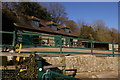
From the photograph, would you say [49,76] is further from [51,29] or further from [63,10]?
[63,10]

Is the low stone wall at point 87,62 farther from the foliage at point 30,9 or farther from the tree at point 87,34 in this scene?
the tree at point 87,34

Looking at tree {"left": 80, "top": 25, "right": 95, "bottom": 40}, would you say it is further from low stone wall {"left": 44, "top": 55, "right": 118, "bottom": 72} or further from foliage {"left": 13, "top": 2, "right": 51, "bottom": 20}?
low stone wall {"left": 44, "top": 55, "right": 118, "bottom": 72}

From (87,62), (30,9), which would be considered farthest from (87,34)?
(87,62)

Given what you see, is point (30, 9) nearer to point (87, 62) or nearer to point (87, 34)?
point (87, 34)

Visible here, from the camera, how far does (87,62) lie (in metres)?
4.77

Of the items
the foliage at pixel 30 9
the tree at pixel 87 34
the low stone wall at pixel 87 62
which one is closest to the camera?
the low stone wall at pixel 87 62

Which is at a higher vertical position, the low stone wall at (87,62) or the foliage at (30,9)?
A: the foliage at (30,9)

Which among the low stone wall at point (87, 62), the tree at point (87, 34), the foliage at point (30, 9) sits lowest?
the low stone wall at point (87, 62)

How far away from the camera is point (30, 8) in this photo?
25016 millimetres

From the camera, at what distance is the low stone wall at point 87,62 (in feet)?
14.7

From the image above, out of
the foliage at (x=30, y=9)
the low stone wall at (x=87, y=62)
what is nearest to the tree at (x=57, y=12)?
the foliage at (x=30, y=9)

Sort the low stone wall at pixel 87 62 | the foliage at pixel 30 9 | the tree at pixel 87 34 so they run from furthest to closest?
the tree at pixel 87 34
the foliage at pixel 30 9
the low stone wall at pixel 87 62

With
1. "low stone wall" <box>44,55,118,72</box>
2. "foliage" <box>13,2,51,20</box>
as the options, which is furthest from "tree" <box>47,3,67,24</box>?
"low stone wall" <box>44,55,118,72</box>

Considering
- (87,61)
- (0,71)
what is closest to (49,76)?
(0,71)
